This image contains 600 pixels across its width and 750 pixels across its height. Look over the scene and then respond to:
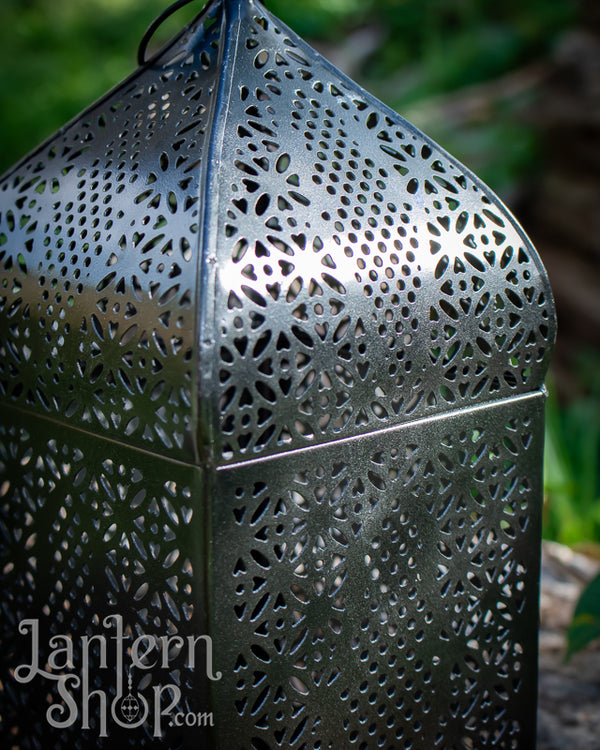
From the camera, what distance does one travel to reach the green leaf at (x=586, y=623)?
5.96 ft

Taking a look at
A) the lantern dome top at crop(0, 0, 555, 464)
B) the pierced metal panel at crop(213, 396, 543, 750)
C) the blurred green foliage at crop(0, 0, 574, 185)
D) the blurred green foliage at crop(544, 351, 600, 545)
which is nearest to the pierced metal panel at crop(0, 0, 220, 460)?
the lantern dome top at crop(0, 0, 555, 464)

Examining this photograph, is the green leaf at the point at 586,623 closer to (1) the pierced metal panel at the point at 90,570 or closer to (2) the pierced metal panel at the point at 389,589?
(2) the pierced metal panel at the point at 389,589

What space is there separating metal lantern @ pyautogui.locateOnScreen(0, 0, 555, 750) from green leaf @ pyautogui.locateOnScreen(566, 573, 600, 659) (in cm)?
41

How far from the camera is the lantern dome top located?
3.43ft

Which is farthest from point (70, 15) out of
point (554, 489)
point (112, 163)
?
point (112, 163)

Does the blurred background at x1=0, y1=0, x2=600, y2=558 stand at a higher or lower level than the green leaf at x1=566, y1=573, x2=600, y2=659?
higher

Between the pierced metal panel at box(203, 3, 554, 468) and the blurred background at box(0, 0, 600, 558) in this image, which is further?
the blurred background at box(0, 0, 600, 558)

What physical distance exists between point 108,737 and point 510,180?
167 inches

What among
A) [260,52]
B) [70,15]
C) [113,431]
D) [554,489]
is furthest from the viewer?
[70,15]

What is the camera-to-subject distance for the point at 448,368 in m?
1.25

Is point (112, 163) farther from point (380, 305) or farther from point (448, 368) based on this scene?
point (448, 368)

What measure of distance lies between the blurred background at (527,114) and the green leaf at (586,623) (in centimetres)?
96

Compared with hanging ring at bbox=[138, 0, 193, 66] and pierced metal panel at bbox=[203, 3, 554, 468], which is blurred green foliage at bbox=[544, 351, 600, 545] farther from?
hanging ring at bbox=[138, 0, 193, 66]

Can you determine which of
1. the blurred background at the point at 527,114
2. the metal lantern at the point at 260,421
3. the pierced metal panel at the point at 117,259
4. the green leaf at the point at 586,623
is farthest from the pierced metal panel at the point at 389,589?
the blurred background at the point at 527,114
